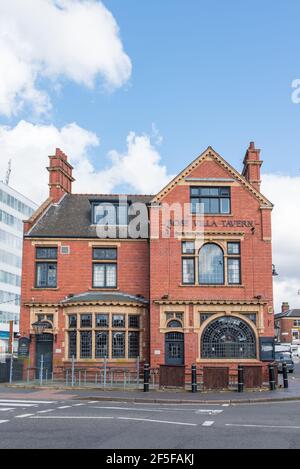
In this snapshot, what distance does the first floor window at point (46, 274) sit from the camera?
33781 mm

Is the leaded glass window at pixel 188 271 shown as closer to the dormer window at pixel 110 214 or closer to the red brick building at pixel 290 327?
the dormer window at pixel 110 214

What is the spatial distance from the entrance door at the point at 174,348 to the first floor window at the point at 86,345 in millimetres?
4051

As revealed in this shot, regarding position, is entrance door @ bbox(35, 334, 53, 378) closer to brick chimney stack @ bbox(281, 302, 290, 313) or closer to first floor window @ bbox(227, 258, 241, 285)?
first floor window @ bbox(227, 258, 241, 285)

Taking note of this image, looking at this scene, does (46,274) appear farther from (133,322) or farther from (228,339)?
(228,339)

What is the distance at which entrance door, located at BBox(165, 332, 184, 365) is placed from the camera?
3097 centimetres

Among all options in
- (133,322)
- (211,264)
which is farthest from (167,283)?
(133,322)

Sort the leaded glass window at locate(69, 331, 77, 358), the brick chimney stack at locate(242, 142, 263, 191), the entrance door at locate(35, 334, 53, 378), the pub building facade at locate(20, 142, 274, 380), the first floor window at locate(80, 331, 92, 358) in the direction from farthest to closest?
the brick chimney stack at locate(242, 142, 263, 191) < the entrance door at locate(35, 334, 53, 378) < the leaded glass window at locate(69, 331, 77, 358) < the first floor window at locate(80, 331, 92, 358) < the pub building facade at locate(20, 142, 274, 380)

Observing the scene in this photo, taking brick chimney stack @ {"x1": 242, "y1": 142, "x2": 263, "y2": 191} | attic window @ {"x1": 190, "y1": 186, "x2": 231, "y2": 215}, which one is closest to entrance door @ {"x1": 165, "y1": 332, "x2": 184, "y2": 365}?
attic window @ {"x1": 190, "y1": 186, "x2": 231, "y2": 215}

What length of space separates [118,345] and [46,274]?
5.97m

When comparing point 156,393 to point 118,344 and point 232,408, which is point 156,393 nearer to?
point 232,408

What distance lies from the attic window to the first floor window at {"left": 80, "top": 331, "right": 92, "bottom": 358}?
29.7ft

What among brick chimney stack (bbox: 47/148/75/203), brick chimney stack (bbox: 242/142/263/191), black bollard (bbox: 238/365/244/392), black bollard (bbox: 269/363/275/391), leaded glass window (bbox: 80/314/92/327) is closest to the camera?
black bollard (bbox: 238/365/244/392)

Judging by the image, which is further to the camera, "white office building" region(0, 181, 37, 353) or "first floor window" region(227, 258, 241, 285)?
"white office building" region(0, 181, 37, 353)

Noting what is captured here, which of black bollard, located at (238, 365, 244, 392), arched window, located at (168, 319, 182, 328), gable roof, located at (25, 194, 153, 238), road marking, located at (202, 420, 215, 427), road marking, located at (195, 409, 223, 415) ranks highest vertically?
gable roof, located at (25, 194, 153, 238)
